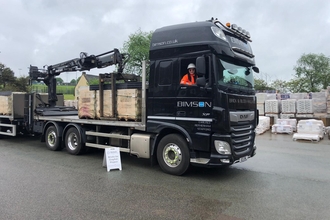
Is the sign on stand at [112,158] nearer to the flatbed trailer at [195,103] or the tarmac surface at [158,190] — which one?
the tarmac surface at [158,190]

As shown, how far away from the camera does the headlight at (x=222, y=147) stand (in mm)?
5910

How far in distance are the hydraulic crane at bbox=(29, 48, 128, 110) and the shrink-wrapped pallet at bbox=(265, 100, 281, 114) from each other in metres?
11.0

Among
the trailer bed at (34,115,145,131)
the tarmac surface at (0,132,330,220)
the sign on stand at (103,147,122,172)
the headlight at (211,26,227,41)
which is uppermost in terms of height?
the headlight at (211,26,227,41)

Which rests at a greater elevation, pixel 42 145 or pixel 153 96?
pixel 153 96

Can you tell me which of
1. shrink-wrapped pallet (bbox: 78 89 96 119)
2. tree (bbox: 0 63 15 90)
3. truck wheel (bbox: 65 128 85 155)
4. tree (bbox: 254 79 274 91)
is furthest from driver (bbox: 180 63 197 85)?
tree (bbox: 254 79 274 91)

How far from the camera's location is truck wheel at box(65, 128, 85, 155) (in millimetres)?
8922

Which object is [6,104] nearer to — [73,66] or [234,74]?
[73,66]

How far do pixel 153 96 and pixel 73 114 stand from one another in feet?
17.6

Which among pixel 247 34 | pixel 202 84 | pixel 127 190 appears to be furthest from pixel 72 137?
pixel 247 34

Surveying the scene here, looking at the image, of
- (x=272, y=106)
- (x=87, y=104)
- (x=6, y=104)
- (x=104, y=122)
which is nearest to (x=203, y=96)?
(x=104, y=122)

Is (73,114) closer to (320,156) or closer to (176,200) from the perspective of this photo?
(176,200)

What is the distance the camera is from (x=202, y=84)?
5.84m

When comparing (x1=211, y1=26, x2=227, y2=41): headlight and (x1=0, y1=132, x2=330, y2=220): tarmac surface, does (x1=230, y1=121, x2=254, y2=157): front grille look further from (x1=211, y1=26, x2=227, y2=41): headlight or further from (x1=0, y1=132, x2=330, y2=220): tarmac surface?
(x1=211, y1=26, x2=227, y2=41): headlight

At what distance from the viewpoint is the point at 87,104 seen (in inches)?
338
